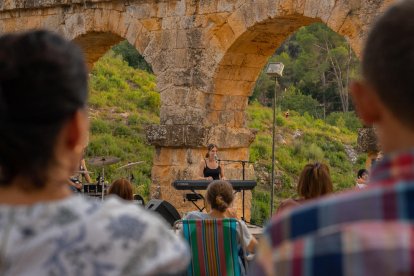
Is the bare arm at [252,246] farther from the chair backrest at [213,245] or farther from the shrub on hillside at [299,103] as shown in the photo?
the shrub on hillside at [299,103]

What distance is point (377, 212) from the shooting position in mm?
1628

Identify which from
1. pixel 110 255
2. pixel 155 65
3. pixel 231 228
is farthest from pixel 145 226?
pixel 155 65

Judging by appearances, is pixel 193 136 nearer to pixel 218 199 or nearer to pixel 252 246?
pixel 218 199

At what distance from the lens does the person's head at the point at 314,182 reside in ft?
16.2

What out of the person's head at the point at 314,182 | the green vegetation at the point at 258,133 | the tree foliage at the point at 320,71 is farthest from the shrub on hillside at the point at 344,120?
the person's head at the point at 314,182

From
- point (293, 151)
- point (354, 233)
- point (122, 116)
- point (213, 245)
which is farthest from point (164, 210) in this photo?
point (293, 151)

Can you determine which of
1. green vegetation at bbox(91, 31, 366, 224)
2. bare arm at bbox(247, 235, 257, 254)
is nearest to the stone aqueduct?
green vegetation at bbox(91, 31, 366, 224)

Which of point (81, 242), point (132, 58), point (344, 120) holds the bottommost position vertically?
point (81, 242)

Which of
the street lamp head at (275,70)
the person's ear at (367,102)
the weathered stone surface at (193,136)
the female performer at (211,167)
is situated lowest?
the person's ear at (367,102)

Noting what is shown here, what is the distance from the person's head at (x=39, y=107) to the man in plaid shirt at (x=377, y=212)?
0.54 metres

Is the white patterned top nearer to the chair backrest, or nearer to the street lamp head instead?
the chair backrest

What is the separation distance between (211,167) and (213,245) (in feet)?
19.8

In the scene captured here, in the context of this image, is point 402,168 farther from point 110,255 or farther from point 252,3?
point 252,3

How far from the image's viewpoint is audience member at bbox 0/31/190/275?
6.15 ft
